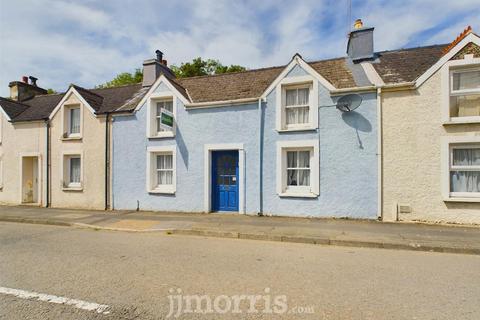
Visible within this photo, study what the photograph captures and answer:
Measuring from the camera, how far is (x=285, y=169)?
10.0m

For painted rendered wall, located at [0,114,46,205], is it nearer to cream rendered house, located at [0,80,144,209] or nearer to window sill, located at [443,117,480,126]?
cream rendered house, located at [0,80,144,209]

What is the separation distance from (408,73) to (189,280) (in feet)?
33.1

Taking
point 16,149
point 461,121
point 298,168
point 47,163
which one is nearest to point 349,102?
point 298,168

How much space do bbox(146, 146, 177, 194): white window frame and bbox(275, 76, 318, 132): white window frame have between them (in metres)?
4.74

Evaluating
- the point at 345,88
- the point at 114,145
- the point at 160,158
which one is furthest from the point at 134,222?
the point at 345,88

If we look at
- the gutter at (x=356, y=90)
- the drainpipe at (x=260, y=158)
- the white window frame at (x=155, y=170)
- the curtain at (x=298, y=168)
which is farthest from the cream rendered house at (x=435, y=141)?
the white window frame at (x=155, y=170)

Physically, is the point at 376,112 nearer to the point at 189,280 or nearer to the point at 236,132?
the point at 236,132

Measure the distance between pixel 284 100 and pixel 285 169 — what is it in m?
2.74

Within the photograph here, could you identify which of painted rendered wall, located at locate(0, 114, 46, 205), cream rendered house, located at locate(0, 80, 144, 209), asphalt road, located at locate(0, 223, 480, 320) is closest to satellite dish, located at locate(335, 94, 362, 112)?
asphalt road, located at locate(0, 223, 480, 320)

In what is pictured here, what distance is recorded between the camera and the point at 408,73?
9.39 metres

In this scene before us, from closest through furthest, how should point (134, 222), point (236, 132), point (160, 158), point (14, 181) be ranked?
point (134, 222)
point (236, 132)
point (160, 158)
point (14, 181)

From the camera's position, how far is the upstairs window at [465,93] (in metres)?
8.39

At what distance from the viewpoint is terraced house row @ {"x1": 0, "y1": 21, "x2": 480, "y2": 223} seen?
8.51 m

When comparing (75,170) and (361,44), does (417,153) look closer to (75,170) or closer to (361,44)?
(361,44)
